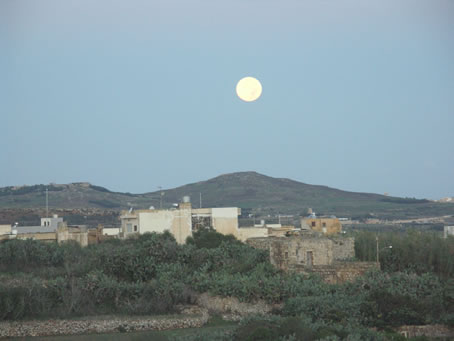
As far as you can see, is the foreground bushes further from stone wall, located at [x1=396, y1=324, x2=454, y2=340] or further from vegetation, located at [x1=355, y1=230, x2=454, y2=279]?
vegetation, located at [x1=355, y1=230, x2=454, y2=279]

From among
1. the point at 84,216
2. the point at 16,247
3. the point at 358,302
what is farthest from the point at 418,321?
the point at 84,216

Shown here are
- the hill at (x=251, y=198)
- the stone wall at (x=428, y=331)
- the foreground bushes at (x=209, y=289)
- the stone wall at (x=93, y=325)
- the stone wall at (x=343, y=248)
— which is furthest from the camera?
the hill at (x=251, y=198)

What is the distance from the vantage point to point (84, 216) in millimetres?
95250

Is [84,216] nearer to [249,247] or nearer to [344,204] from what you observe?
[344,204]

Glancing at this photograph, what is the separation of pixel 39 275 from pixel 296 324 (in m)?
18.6

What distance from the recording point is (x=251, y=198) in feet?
438

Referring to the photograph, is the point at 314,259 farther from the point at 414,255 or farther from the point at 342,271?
the point at 414,255

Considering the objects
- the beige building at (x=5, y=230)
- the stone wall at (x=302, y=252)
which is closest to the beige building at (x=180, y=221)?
the beige building at (x=5, y=230)

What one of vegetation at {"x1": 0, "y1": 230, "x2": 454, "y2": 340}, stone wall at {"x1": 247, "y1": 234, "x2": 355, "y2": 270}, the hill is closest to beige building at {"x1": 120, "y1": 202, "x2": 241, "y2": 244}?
vegetation at {"x1": 0, "y1": 230, "x2": 454, "y2": 340}

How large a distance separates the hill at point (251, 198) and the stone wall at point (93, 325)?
83.9 m

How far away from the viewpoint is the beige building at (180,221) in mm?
55000

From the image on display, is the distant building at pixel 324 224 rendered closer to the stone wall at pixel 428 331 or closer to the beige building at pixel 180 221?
the beige building at pixel 180 221

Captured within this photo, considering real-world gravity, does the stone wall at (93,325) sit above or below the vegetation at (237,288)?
below

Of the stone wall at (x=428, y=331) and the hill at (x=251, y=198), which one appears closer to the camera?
the stone wall at (x=428, y=331)
